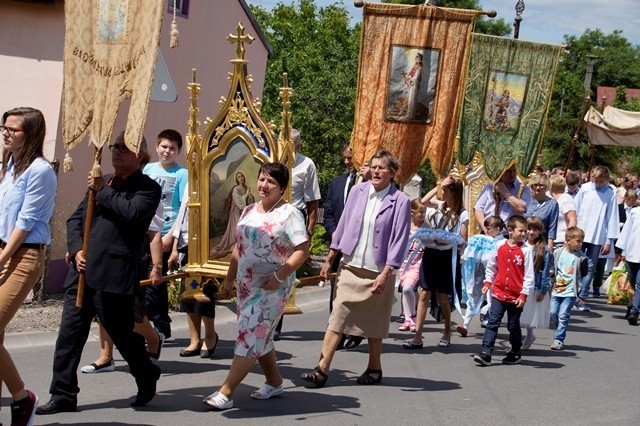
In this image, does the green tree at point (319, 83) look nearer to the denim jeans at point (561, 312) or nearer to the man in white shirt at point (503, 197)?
the man in white shirt at point (503, 197)

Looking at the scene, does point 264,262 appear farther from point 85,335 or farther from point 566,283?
point 566,283

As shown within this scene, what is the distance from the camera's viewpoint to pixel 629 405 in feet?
29.3

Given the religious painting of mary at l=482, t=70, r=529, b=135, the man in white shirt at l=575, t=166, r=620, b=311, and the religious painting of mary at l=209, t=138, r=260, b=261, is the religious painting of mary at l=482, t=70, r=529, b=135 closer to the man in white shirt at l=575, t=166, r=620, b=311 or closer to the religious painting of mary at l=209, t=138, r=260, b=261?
the religious painting of mary at l=209, t=138, r=260, b=261

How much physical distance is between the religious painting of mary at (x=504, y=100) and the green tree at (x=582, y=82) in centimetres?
3069

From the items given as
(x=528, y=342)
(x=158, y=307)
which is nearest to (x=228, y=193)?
(x=158, y=307)

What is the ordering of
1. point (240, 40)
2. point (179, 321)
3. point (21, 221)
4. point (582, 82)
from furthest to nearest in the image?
point (582, 82) < point (179, 321) < point (240, 40) < point (21, 221)

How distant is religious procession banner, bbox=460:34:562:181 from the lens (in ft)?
40.5

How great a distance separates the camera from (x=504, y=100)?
12.4 meters

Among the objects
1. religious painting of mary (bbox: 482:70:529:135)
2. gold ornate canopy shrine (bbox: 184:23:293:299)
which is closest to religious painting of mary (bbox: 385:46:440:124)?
religious painting of mary (bbox: 482:70:529:135)

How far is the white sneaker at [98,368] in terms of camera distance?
355 inches

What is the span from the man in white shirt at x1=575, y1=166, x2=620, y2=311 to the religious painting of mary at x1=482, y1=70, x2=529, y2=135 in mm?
4015

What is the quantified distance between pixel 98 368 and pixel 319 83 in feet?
46.2

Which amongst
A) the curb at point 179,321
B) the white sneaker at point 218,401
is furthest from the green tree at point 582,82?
the white sneaker at point 218,401

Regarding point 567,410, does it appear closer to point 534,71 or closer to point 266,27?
point 534,71
